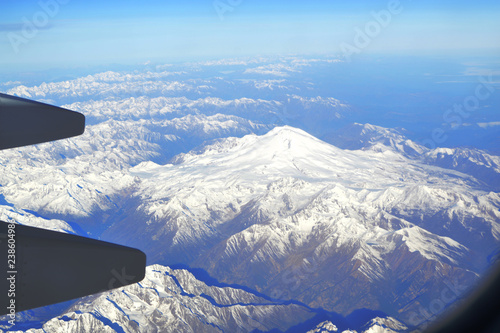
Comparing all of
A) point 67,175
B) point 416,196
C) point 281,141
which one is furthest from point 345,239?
point 67,175

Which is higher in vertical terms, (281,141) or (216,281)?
(281,141)

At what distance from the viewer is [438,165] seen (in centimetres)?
14550

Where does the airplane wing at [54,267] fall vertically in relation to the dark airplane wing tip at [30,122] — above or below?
below

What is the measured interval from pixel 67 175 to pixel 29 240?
6674 inches

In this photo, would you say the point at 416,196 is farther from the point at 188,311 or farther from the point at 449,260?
the point at 188,311

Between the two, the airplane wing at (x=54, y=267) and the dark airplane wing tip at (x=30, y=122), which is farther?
the dark airplane wing tip at (x=30, y=122)

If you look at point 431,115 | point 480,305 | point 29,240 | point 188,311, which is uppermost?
point 29,240

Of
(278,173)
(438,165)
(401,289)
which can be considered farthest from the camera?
(438,165)

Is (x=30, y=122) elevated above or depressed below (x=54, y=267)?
above

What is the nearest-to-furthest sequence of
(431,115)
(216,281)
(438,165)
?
(216,281) → (438,165) → (431,115)

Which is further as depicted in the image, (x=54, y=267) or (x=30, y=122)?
(x=30, y=122)

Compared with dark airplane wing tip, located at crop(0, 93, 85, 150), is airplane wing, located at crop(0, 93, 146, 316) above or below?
below

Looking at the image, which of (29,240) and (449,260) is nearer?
(29,240)

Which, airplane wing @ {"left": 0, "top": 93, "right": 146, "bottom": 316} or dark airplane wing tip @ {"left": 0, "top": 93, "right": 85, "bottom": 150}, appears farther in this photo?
dark airplane wing tip @ {"left": 0, "top": 93, "right": 85, "bottom": 150}
